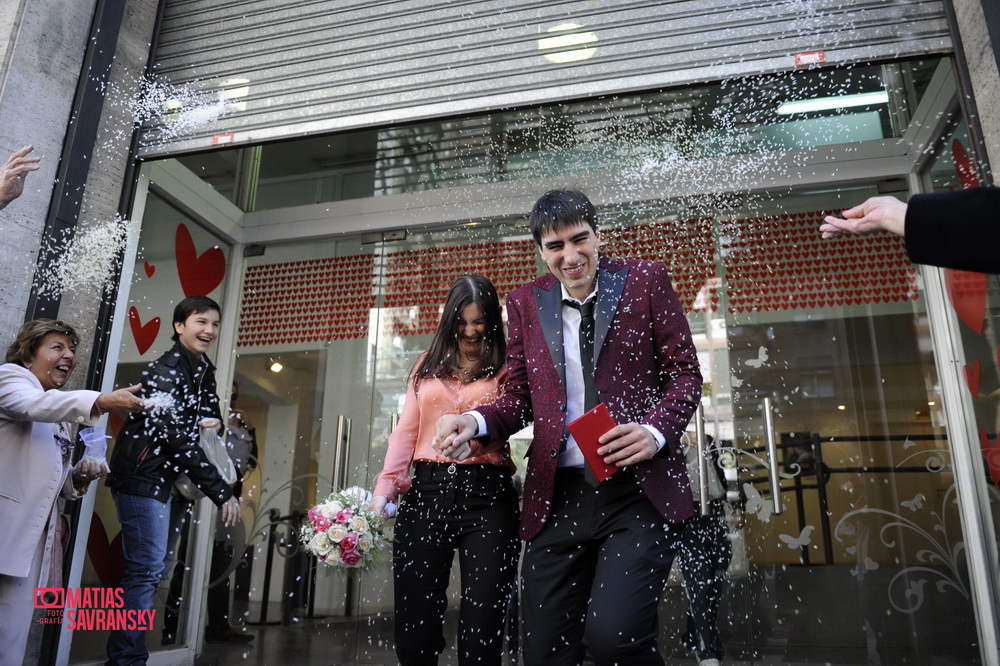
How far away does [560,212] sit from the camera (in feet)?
8.03

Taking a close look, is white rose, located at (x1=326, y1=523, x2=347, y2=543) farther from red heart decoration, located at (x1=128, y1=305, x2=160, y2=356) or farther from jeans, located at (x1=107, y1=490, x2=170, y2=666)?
red heart decoration, located at (x1=128, y1=305, x2=160, y2=356)

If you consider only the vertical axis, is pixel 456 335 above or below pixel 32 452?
above

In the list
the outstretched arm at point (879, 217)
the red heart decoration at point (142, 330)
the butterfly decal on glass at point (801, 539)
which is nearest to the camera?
the outstretched arm at point (879, 217)

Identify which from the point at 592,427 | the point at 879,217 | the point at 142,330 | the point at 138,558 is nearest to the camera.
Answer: the point at 879,217

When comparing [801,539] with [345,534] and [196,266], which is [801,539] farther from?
[196,266]

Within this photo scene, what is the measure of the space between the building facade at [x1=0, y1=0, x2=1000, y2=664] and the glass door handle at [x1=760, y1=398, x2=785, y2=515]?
0.04ft

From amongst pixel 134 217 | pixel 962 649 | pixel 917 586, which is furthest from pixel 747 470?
pixel 134 217

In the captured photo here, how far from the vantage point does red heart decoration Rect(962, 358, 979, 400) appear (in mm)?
4082

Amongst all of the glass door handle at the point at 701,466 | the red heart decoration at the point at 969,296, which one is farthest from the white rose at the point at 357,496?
the red heart decoration at the point at 969,296

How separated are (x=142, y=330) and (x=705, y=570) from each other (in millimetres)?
3925

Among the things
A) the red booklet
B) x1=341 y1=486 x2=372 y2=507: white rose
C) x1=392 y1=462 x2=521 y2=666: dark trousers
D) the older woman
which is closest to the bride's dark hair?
x1=392 y1=462 x2=521 y2=666: dark trousers

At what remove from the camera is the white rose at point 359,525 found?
10.3 feet

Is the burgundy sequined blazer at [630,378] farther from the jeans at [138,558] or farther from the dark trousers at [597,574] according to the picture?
the jeans at [138,558]

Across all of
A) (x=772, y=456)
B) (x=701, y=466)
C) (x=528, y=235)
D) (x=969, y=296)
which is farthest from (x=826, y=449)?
(x=528, y=235)
